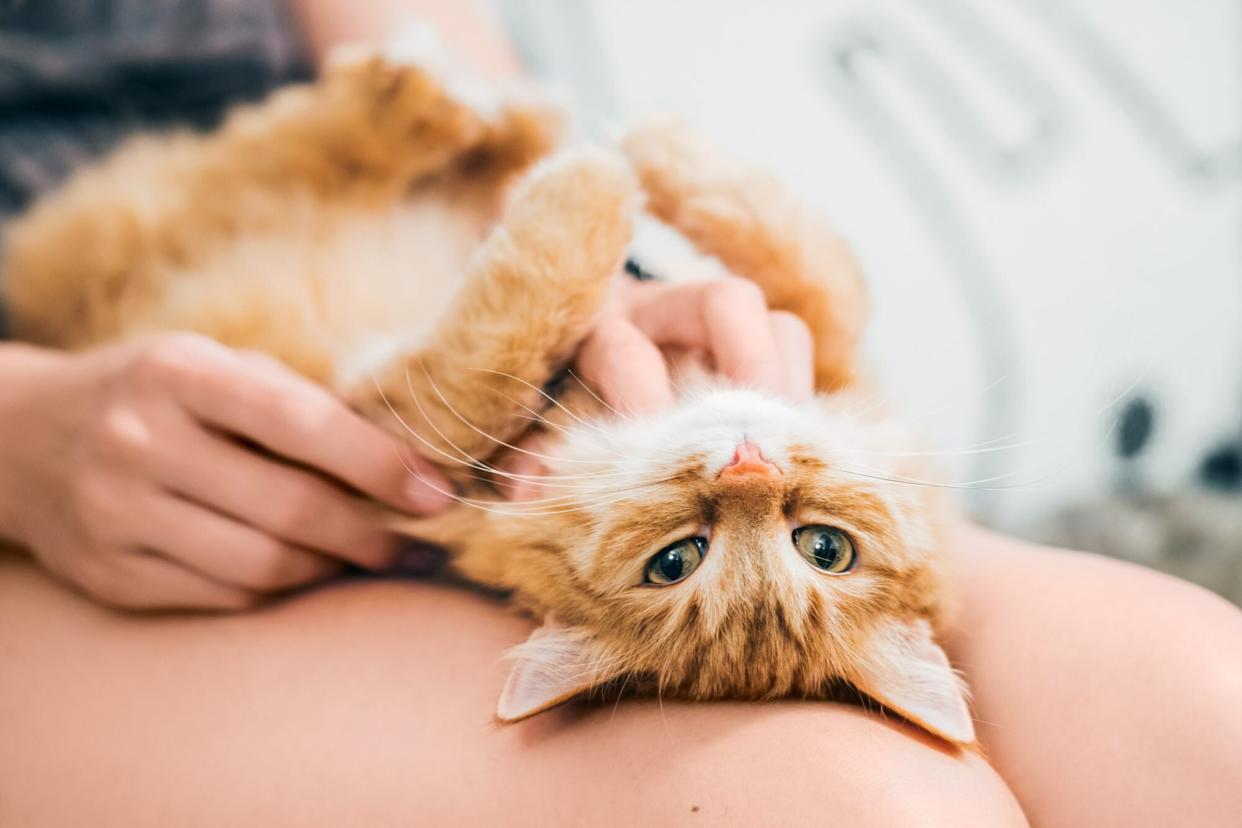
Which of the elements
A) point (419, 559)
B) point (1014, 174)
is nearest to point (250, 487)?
point (419, 559)

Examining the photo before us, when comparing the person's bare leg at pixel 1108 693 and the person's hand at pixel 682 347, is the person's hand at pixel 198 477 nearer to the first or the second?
the person's hand at pixel 682 347

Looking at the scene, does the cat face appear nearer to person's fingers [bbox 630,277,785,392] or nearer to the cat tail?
person's fingers [bbox 630,277,785,392]

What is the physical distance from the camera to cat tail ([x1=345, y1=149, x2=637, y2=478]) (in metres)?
0.99

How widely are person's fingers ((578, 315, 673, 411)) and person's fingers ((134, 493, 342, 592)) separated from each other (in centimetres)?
46

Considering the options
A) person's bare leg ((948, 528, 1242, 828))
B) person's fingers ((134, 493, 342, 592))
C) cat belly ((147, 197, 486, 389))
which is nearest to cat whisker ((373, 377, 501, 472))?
cat belly ((147, 197, 486, 389))

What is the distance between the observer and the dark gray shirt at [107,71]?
4.90 feet

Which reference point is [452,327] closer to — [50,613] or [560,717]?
[560,717]

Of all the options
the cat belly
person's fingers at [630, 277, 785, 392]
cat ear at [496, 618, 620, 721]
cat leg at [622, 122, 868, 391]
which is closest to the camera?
cat ear at [496, 618, 620, 721]

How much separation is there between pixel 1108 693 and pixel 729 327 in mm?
537

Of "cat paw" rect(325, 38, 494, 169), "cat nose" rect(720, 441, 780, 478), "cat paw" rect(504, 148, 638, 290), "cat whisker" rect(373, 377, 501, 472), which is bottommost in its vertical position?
"cat whisker" rect(373, 377, 501, 472)

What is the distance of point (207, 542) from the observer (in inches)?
37.6

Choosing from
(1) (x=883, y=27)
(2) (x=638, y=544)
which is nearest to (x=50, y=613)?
(2) (x=638, y=544)

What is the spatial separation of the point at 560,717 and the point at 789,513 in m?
0.34

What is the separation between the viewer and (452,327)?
1038 millimetres
